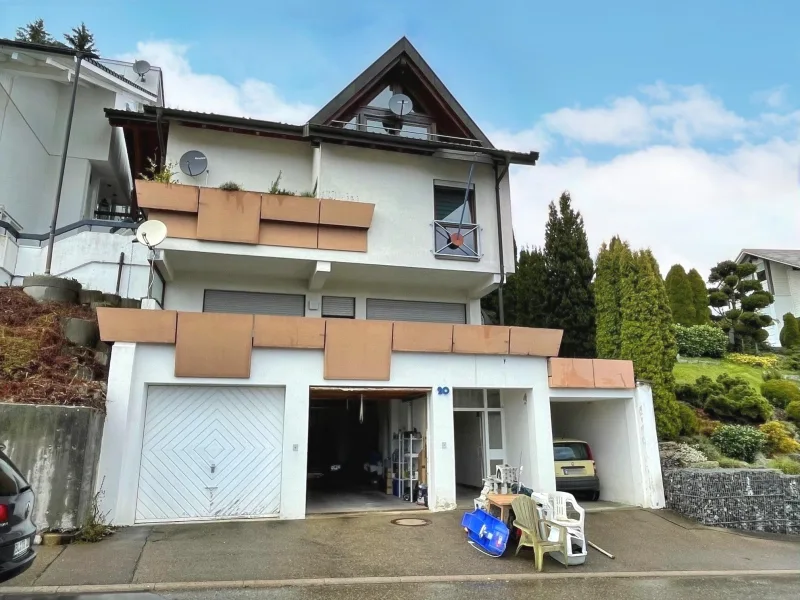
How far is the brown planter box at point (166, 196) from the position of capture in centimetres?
1205

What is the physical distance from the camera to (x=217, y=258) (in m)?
12.8

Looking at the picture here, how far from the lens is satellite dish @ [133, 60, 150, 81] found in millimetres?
22266

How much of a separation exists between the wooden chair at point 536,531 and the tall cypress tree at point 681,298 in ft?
73.2

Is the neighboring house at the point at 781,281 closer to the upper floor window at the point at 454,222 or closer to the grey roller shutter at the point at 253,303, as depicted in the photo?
the upper floor window at the point at 454,222

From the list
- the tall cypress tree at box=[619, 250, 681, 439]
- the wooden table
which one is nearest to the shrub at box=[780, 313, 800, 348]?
the tall cypress tree at box=[619, 250, 681, 439]

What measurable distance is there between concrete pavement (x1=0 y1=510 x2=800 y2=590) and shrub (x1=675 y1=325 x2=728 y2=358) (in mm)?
13762

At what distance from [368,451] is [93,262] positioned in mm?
10203

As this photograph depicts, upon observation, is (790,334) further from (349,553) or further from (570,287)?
(349,553)

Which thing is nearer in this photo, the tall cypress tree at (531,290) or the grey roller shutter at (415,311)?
the grey roller shutter at (415,311)

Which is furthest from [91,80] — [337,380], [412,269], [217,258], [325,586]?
[325,586]

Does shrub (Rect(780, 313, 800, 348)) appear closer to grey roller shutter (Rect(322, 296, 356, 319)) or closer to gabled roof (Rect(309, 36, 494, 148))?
gabled roof (Rect(309, 36, 494, 148))

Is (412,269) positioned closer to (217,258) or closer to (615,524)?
(217,258)

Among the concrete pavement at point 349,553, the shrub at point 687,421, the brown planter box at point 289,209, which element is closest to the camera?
the concrete pavement at point 349,553

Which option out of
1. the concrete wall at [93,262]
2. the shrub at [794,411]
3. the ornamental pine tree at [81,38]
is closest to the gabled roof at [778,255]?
the shrub at [794,411]
